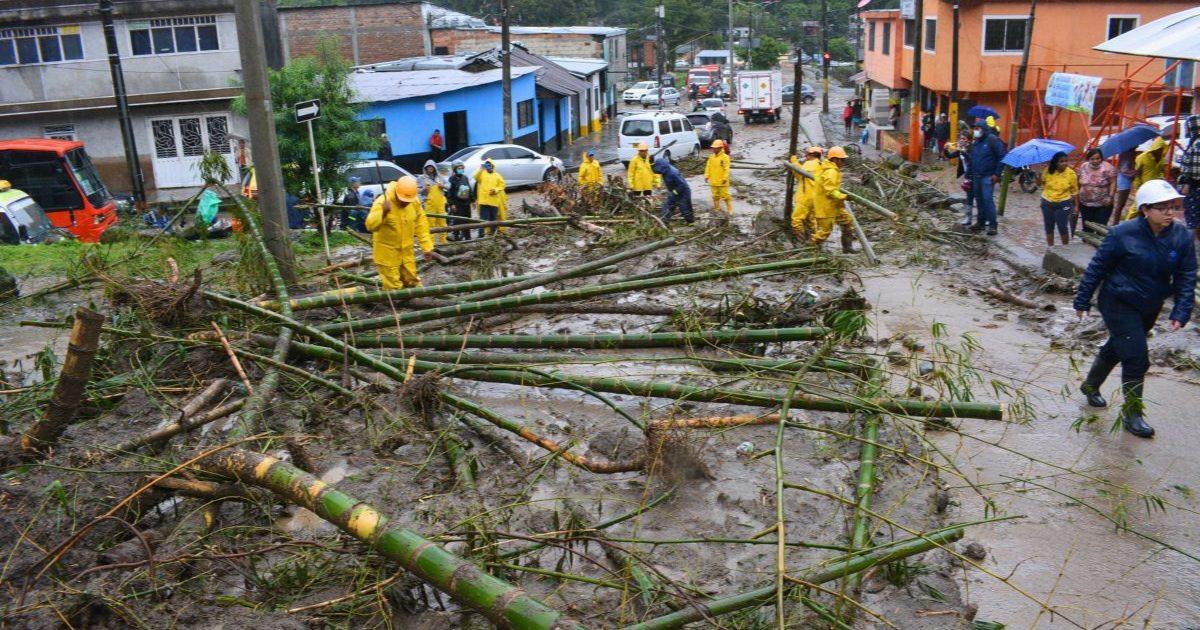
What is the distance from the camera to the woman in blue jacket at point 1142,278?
5.98 m

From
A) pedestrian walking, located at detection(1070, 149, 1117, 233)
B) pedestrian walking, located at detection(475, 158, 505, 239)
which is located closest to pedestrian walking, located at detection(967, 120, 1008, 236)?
pedestrian walking, located at detection(1070, 149, 1117, 233)

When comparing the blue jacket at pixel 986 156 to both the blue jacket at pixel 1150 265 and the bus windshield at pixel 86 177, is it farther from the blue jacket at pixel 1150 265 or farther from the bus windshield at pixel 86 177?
the bus windshield at pixel 86 177

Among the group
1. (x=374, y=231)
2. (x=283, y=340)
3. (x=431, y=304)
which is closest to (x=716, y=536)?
(x=283, y=340)

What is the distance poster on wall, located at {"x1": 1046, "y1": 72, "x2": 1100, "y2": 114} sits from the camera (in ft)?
54.4

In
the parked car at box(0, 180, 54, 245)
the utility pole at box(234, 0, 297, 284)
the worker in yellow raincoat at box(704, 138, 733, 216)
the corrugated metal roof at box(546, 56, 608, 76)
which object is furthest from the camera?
the corrugated metal roof at box(546, 56, 608, 76)

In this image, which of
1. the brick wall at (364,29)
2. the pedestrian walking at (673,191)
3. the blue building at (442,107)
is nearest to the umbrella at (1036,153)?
the pedestrian walking at (673,191)

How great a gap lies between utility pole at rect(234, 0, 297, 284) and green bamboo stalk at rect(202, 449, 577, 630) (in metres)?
4.80

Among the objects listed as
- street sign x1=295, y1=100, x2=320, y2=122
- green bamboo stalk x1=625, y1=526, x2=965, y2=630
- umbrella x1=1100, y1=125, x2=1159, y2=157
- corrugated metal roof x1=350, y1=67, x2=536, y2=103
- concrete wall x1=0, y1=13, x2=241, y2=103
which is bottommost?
green bamboo stalk x1=625, y1=526, x2=965, y2=630

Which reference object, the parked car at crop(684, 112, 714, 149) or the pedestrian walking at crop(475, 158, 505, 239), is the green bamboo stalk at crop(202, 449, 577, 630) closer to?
the pedestrian walking at crop(475, 158, 505, 239)

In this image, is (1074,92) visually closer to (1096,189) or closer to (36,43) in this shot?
(1096,189)

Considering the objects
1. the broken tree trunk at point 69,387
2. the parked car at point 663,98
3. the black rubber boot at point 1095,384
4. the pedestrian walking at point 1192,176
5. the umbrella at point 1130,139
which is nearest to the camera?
the broken tree trunk at point 69,387

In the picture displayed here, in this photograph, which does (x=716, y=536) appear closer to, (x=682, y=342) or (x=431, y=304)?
(x=682, y=342)

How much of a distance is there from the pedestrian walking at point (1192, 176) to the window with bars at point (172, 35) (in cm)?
2280

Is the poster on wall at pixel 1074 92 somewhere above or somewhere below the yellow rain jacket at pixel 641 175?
above
